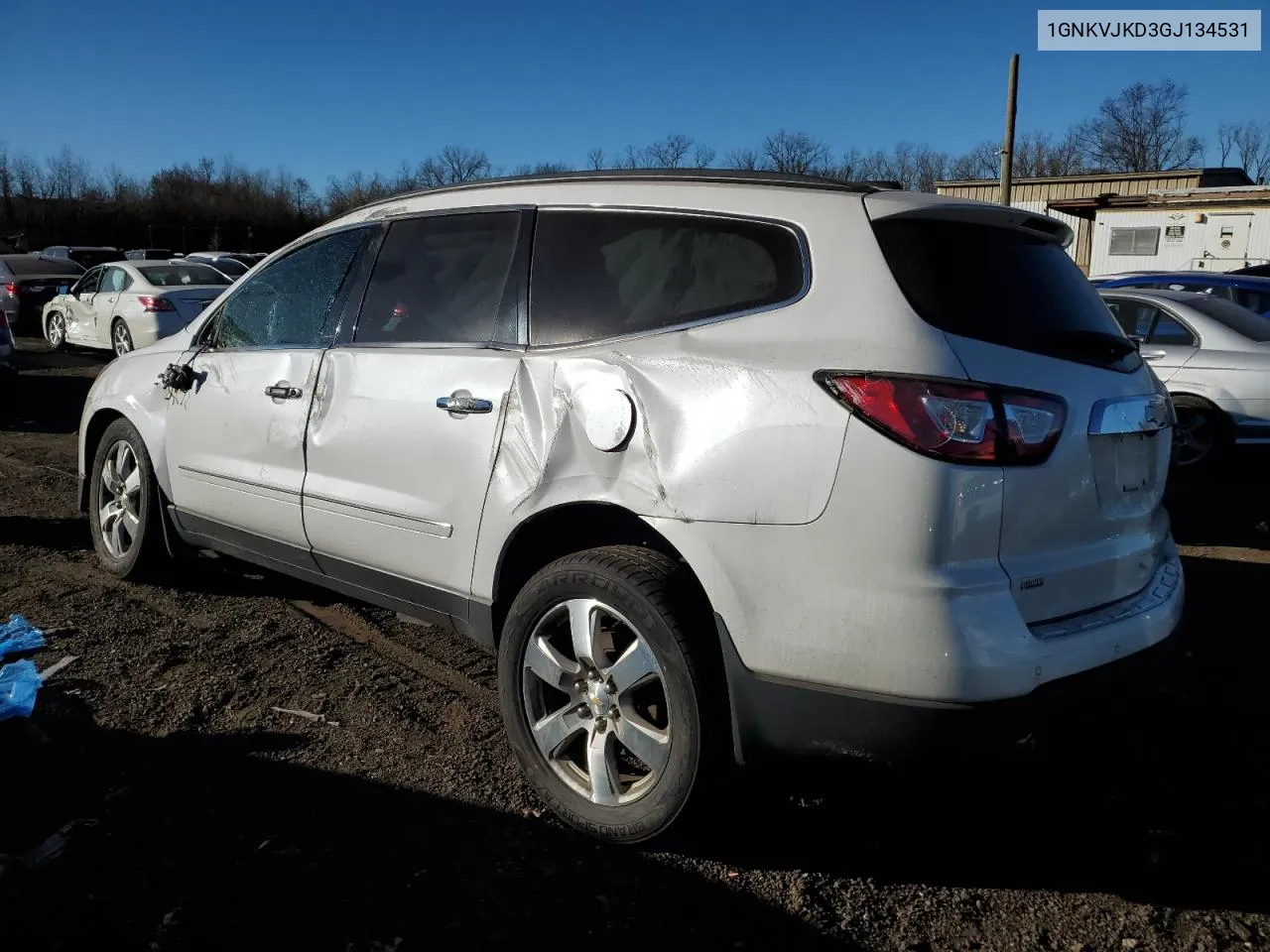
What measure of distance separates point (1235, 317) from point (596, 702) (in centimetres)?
773

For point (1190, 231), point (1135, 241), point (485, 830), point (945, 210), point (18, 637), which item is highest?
point (1190, 231)

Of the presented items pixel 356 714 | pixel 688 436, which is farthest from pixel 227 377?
pixel 688 436

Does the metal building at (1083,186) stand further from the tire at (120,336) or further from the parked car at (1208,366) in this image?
the tire at (120,336)

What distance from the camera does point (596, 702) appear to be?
2996mm

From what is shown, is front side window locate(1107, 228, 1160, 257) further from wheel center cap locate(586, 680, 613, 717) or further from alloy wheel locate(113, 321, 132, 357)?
wheel center cap locate(586, 680, 613, 717)

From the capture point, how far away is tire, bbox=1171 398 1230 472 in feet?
27.2

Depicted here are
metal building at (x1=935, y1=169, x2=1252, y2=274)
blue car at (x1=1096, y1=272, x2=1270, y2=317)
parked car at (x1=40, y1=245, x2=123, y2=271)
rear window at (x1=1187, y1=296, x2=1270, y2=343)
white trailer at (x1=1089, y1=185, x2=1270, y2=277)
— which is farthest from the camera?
parked car at (x1=40, y1=245, x2=123, y2=271)

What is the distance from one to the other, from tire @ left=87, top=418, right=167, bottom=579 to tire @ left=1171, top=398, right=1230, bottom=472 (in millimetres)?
7457

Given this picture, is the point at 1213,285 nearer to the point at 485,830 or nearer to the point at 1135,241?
the point at 485,830

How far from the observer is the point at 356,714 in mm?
3766

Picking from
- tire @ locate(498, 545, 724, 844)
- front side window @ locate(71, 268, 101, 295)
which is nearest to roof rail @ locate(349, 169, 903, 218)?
tire @ locate(498, 545, 724, 844)

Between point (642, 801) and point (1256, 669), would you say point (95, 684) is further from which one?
point (1256, 669)

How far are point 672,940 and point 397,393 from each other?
1.98 m

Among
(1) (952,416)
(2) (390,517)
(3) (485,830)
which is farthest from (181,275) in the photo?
(1) (952,416)
